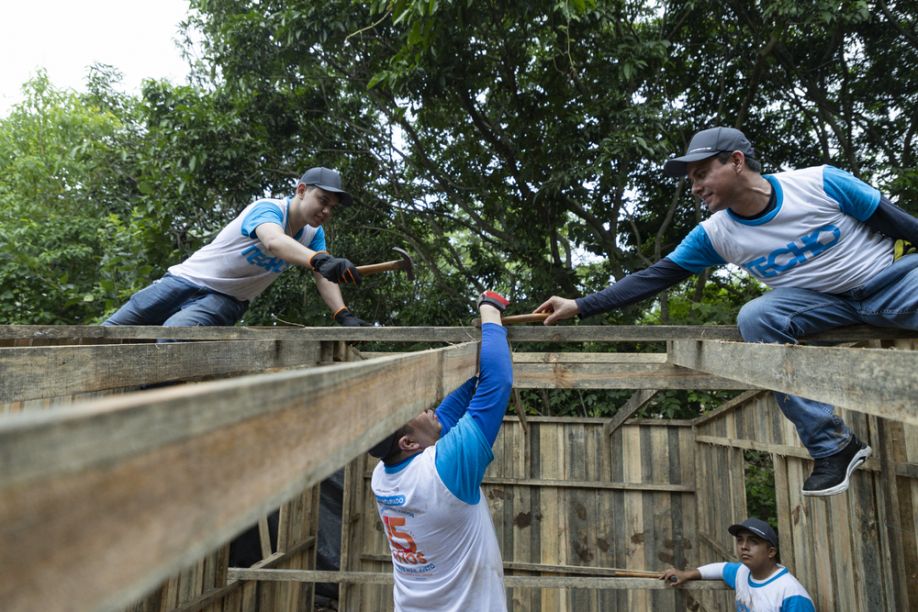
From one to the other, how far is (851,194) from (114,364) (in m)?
2.81

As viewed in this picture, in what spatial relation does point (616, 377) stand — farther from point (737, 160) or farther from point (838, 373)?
point (838, 373)

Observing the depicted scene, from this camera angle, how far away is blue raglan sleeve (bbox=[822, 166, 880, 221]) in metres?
2.44

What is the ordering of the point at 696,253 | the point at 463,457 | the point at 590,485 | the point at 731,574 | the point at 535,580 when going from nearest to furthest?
1. the point at 463,457
2. the point at 696,253
3. the point at 731,574
4. the point at 535,580
5. the point at 590,485

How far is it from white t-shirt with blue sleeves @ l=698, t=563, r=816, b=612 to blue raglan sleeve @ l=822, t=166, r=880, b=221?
234cm

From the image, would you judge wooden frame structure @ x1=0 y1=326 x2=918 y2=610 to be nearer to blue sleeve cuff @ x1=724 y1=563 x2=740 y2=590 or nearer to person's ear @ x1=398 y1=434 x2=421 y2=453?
blue sleeve cuff @ x1=724 y1=563 x2=740 y2=590

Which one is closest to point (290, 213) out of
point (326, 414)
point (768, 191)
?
point (768, 191)

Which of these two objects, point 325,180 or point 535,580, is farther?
point 535,580

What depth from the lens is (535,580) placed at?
4617 mm

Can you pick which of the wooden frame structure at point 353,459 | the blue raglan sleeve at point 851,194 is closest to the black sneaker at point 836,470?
the wooden frame structure at point 353,459

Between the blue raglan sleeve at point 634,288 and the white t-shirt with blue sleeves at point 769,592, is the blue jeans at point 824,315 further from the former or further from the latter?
the white t-shirt with blue sleeves at point 769,592

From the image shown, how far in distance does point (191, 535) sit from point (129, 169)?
474 inches

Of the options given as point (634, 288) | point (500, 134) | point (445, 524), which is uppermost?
point (500, 134)

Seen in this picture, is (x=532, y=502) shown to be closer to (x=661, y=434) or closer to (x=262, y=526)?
(x=661, y=434)

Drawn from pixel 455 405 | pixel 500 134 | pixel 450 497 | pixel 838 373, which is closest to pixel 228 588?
pixel 455 405
